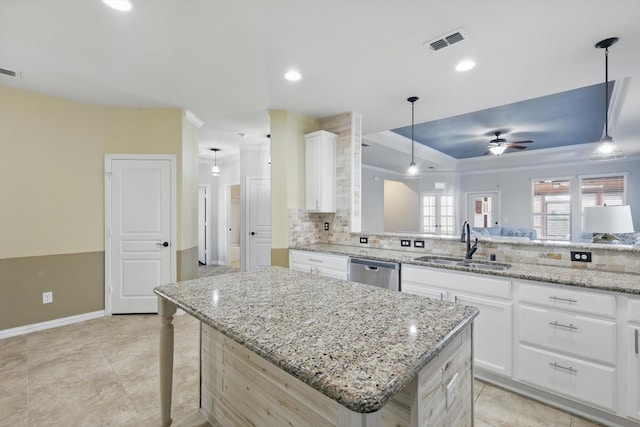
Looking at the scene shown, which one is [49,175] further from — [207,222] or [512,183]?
[512,183]

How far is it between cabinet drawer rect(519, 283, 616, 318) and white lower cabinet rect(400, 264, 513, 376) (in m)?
0.13

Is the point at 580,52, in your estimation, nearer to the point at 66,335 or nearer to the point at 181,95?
the point at 181,95

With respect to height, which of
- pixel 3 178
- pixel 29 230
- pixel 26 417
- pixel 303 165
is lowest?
pixel 26 417

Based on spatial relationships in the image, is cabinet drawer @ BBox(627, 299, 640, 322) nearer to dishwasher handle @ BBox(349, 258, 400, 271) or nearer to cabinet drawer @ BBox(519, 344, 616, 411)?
cabinet drawer @ BBox(519, 344, 616, 411)

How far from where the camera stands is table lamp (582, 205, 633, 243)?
11.8 ft

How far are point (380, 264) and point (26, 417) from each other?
9.18ft

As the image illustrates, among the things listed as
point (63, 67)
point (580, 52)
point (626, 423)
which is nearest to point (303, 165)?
point (63, 67)

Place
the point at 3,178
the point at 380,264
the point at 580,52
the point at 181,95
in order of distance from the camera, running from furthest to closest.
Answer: the point at 181,95, the point at 3,178, the point at 380,264, the point at 580,52

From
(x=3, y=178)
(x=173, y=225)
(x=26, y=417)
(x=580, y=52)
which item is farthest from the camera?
(x=173, y=225)

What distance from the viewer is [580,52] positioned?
238 centimetres

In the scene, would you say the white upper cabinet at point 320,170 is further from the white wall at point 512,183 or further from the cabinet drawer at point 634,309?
the white wall at point 512,183

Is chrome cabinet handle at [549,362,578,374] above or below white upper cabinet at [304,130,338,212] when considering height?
below

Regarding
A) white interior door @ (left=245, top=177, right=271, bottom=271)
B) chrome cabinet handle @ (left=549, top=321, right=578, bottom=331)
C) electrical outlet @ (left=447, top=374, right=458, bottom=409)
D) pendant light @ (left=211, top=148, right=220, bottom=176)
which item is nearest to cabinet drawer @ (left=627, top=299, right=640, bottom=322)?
chrome cabinet handle @ (left=549, top=321, right=578, bottom=331)

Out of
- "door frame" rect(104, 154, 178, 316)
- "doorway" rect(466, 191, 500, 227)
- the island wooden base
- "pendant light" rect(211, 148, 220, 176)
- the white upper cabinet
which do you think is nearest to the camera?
the island wooden base
